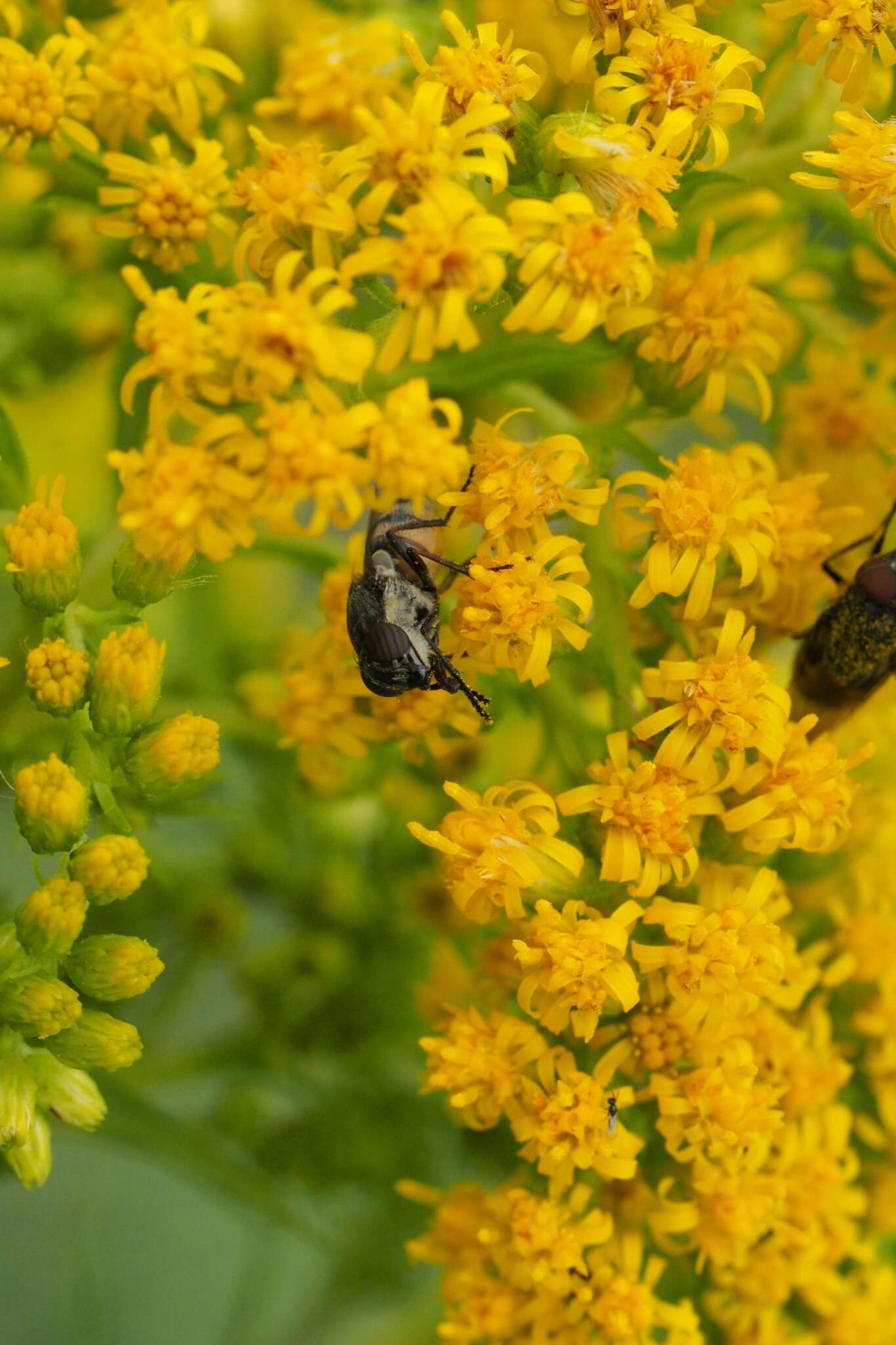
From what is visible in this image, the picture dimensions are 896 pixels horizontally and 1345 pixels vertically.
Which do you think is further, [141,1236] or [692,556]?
[141,1236]

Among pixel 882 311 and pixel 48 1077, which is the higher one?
pixel 882 311

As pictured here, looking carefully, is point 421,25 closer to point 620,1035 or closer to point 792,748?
point 792,748

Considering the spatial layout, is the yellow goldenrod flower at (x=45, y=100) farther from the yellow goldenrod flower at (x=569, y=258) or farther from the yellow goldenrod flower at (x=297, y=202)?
the yellow goldenrod flower at (x=569, y=258)

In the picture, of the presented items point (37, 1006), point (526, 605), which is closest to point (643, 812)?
point (526, 605)

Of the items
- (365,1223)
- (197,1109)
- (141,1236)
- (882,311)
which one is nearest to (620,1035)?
(365,1223)

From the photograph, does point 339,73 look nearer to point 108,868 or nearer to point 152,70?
point 152,70

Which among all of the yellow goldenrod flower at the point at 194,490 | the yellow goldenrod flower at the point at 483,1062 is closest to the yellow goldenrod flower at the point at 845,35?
the yellow goldenrod flower at the point at 194,490

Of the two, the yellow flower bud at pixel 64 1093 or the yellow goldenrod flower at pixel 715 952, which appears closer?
the yellow flower bud at pixel 64 1093
